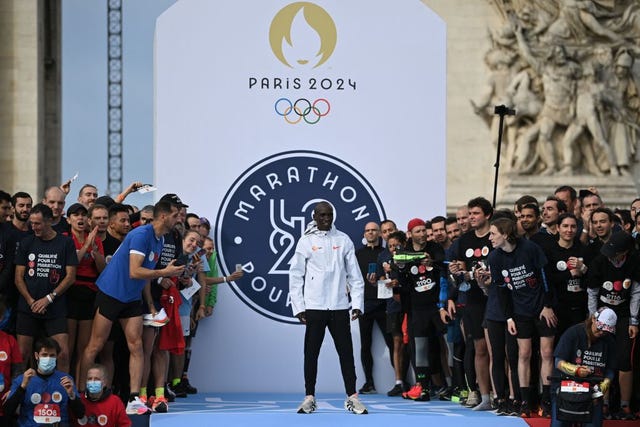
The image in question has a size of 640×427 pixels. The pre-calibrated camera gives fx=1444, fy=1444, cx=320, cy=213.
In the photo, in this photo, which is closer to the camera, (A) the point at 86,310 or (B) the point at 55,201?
(A) the point at 86,310

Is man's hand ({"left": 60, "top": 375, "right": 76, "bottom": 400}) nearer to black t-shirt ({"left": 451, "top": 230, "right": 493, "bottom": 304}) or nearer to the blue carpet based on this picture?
the blue carpet

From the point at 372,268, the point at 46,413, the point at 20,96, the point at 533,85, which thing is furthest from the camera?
the point at 20,96

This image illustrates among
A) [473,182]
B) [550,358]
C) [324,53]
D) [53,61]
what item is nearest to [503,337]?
[550,358]

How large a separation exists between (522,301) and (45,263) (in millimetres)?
3745

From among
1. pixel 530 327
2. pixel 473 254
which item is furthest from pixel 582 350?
pixel 473 254

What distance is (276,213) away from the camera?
1309cm

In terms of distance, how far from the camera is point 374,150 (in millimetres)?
13219

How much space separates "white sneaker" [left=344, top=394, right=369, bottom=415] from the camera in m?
11.0

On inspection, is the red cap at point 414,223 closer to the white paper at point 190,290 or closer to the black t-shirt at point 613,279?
the black t-shirt at point 613,279

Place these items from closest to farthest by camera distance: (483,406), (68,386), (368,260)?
(68,386) → (483,406) → (368,260)

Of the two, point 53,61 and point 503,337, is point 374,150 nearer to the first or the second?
point 503,337

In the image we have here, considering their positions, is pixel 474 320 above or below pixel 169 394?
above

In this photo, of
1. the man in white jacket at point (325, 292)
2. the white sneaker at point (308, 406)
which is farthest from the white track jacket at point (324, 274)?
the white sneaker at point (308, 406)

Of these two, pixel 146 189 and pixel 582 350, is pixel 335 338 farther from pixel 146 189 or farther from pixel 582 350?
pixel 146 189
